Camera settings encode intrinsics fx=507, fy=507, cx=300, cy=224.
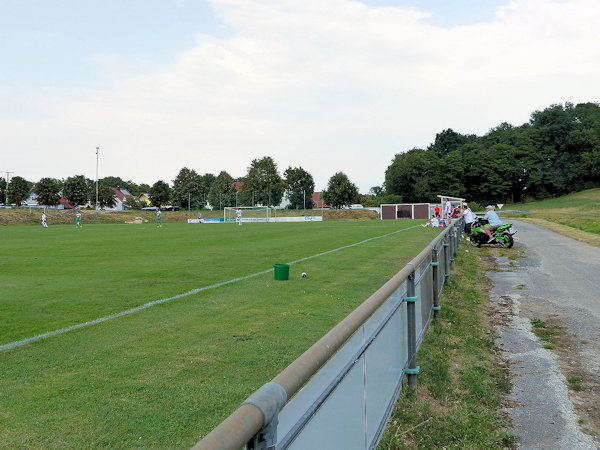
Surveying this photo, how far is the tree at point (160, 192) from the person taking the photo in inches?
4267

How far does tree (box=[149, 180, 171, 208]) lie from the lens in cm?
10838

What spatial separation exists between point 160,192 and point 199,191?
9410 mm

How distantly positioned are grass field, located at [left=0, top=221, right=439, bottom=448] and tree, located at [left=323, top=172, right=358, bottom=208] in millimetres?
86245

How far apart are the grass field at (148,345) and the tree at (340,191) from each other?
283 feet

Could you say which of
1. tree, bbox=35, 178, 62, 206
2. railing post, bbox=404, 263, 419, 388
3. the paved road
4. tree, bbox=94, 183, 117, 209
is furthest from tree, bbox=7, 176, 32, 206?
railing post, bbox=404, 263, 419, 388

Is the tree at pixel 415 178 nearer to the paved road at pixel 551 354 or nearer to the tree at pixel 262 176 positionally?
the tree at pixel 262 176

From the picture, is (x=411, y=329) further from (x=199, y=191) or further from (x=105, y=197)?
(x=105, y=197)

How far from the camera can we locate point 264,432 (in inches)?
58.6

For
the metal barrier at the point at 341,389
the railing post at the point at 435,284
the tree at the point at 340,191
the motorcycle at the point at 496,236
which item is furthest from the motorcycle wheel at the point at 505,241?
the tree at the point at 340,191

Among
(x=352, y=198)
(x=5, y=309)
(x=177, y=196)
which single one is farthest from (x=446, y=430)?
(x=177, y=196)

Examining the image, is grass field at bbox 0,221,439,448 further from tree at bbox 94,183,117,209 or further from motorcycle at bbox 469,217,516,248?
tree at bbox 94,183,117,209

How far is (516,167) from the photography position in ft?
352

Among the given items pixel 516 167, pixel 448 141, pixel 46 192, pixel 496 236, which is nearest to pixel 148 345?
pixel 496 236

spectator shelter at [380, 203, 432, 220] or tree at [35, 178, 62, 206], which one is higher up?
tree at [35, 178, 62, 206]
